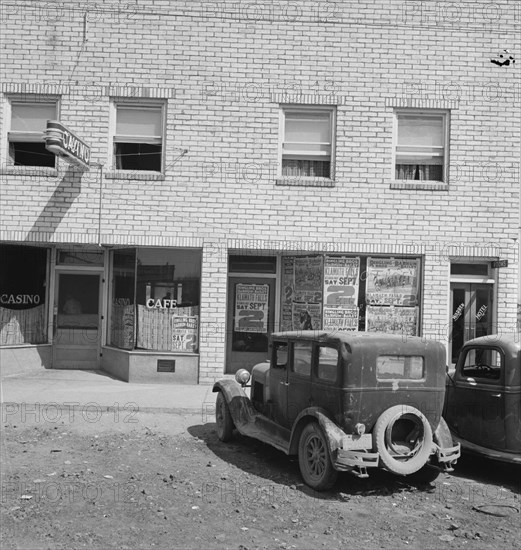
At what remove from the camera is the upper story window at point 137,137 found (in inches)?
501

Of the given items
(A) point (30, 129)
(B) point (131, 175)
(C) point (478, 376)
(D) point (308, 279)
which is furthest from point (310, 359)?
(A) point (30, 129)

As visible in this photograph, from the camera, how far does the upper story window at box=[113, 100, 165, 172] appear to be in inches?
501

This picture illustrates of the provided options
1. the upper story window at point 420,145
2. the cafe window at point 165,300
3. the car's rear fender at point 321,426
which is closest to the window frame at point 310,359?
the car's rear fender at point 321,426

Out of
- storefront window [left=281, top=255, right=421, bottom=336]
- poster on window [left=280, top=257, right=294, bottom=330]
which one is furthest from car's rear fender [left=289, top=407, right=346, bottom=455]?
poster on window [left=280, top=257, right=294, bottom=330]

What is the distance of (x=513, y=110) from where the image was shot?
12.6 meters

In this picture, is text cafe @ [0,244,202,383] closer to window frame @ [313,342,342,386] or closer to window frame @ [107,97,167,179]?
window frame @ [107,97,167,179]

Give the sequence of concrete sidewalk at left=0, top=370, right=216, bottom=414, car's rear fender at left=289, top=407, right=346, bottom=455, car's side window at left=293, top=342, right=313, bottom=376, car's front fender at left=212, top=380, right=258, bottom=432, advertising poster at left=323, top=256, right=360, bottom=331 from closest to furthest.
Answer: car's rear fender at left=289, top=407, right=346, bottom=455, car's side window at left=293, top=342, right=313, bottom=376, car's front fender at left=212, top=380, right=258, bottom=432, concrete sidewalk at left=0, top=370, right=216, bottom=414, advertising poster at left=323, top=256, right=360, bottom=331

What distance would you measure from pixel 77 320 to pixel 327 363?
27.5 ft

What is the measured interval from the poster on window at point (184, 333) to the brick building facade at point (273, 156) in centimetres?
3

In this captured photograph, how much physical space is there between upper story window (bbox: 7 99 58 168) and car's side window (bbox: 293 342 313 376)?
7662mm

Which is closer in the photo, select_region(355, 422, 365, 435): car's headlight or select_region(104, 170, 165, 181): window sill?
select_region(355, 422, 365, 435): car's headlight

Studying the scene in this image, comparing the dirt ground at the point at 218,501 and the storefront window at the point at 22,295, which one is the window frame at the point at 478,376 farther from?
the storefront window at the point at 22,295

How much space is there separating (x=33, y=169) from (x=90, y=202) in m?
1.30

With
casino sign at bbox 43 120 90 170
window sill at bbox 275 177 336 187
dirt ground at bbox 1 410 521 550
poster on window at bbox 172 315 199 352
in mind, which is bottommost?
dirt ground at bbox 1 410 521 550
